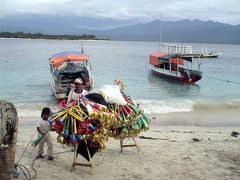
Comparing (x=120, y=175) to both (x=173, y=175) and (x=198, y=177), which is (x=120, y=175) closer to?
(x=173, y=175)

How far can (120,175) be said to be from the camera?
7.41m

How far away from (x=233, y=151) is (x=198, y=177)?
7.24 ft

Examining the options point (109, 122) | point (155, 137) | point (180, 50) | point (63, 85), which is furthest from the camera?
point (180, 50)

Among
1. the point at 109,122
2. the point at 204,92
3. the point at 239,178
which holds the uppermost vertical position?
the point at 109,122

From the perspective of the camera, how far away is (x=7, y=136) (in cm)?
580

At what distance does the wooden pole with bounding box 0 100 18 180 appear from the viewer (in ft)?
18.9

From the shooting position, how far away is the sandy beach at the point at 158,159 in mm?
7500

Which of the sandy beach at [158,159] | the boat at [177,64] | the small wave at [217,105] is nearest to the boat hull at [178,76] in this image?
the boat at [177,64]

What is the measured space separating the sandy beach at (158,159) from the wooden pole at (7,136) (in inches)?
47.9

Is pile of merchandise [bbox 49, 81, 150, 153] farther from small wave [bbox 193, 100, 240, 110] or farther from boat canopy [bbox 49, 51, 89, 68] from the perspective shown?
boat canopy [bbox 49, 51, 89, 68]

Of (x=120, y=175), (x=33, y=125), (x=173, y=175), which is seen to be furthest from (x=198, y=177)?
(x=33, y=125)

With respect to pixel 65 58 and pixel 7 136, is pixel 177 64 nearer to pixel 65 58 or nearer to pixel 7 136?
pixel 65 58

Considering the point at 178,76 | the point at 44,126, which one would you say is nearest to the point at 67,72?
the point at 44,126

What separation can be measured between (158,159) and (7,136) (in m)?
3.73
